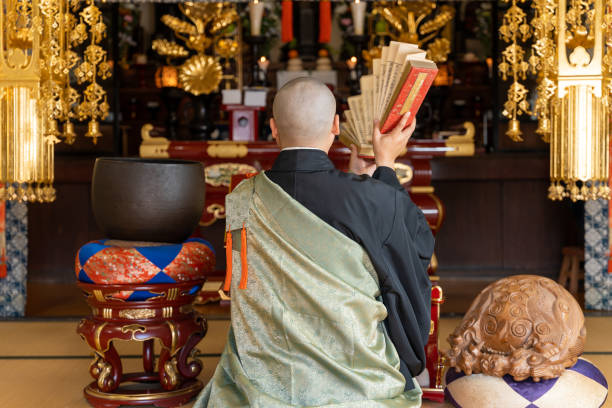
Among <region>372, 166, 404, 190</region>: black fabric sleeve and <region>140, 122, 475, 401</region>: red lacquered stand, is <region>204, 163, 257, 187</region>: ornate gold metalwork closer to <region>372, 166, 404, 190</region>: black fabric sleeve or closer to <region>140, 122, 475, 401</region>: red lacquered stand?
<region>140, 122, 475, 401</region>: red lacquered stand

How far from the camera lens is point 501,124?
5.65 meters

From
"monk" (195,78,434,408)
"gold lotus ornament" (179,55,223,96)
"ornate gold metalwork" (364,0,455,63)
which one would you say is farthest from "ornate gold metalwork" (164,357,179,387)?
"ornate gold metalwork" (364,0,455,63)

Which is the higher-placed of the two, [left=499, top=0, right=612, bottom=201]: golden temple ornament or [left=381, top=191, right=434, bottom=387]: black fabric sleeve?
[left=499, top=0, right=612, bottom=201]: golden temple ornament

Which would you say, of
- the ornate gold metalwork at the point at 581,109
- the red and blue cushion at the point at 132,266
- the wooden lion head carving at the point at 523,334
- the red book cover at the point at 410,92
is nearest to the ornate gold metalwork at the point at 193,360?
the red and blue cushion at the point at 132,266

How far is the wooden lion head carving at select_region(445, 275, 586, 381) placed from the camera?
2350mm

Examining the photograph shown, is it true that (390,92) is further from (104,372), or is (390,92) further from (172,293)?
(104,372)

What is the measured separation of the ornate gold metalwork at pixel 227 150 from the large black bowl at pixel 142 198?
1.85 meters

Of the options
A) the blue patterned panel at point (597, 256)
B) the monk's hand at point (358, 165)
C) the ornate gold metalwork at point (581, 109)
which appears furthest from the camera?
the blue patterned panel at point (597, 256)

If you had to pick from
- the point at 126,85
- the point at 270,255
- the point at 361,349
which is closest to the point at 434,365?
the point at 361,349

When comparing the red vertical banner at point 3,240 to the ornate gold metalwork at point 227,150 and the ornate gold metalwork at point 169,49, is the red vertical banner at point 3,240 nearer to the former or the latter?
the ornate gold metalwork at point 227,150

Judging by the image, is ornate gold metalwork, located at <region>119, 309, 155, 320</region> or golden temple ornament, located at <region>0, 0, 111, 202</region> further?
golden temple ornament, located at <region>0, 0, 111, 202</region>

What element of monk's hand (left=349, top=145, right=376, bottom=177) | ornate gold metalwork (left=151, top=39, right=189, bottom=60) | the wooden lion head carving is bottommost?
the wooden lion head carving

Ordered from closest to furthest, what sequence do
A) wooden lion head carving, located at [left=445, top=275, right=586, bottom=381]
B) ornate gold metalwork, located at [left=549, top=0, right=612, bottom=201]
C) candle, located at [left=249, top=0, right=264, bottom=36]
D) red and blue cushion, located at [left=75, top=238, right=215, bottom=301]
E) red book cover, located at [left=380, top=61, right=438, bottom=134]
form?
red book cover, located at [left=380, top=61, right=438, bottom=134], wooden lion head carving, located at [left=445, top=275, right=586, bottom=381], red and blue cushion, located at [left=75, top=238, right=215, bottom=301], ornate gold metalwork, located at [left=549, top=0, right=612, bottom=201], candle, located at [left=249, top=0, right=264, bottom=36]

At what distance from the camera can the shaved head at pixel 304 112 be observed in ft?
6.34
